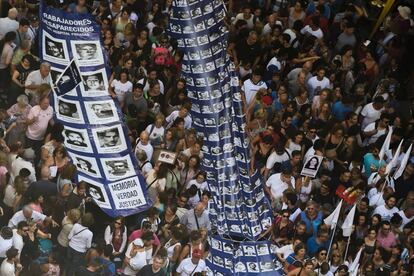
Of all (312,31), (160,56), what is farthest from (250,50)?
(160,56)

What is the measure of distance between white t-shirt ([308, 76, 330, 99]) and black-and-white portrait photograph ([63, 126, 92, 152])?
4.03 metres

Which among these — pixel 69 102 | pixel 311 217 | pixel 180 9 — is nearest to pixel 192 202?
pixel 311 217

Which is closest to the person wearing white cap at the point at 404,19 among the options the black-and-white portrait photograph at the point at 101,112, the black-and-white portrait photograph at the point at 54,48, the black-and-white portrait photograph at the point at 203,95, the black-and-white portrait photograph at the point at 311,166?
the black-and-white portrait photograph at the point at 311,166

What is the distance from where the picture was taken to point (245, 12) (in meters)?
17.0

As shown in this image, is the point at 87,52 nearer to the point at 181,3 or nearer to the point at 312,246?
the point at 181,3

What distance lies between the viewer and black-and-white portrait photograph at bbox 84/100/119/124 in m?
13.1

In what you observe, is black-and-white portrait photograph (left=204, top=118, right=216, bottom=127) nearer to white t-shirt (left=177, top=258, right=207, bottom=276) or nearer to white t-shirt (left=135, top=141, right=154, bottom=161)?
white t-shirt (left=177, top=258, right=207, bottom=276)

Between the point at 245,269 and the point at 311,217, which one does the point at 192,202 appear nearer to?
the point at 311,217

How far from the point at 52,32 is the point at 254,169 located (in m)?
2.31

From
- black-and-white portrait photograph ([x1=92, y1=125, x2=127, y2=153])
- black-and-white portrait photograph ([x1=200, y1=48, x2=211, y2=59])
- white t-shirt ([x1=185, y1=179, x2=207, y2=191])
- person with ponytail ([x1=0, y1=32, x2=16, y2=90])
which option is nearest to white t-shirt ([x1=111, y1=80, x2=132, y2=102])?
person with ponytail ([x1=0, y1=32, x2=16, y2=90])

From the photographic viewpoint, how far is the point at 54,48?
12.8 metres

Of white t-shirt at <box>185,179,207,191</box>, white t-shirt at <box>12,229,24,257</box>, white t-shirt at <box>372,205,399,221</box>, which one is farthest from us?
white t-shirt at <box>372,205,399,221</box>

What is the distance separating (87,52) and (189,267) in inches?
113

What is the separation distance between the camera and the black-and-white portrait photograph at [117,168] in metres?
13.0
